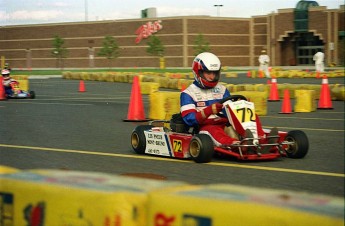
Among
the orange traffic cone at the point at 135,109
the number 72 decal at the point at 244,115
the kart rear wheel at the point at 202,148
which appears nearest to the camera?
the kart rear wheel at the point at 202,148

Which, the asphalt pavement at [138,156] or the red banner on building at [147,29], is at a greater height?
the red banner on building at [147,29]

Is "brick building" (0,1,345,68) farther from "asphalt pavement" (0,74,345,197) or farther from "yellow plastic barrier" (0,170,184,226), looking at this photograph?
"yellow plastic barrier" (0,170,184,226)

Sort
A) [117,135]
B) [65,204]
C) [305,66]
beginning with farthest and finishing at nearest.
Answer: [305,66] → [117,135] → [65,204]

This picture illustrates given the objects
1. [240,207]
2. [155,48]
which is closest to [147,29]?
[155,48]

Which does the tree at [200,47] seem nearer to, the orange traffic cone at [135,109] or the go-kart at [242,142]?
the orange traffic cone at [135,109]

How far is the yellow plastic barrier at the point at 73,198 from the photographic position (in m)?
4.14

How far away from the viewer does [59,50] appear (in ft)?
248

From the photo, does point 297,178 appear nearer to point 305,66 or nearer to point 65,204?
point 65,204

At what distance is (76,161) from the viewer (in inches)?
364

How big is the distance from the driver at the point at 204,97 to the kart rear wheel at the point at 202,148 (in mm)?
306

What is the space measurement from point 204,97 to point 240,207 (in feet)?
19.4

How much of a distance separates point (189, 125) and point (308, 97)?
27.0ft

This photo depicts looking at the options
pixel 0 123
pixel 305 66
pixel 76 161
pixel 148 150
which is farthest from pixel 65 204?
pixel 305 66

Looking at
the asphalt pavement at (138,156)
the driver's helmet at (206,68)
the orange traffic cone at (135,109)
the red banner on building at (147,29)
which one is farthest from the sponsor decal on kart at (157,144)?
the red banner on building at (147,29)
